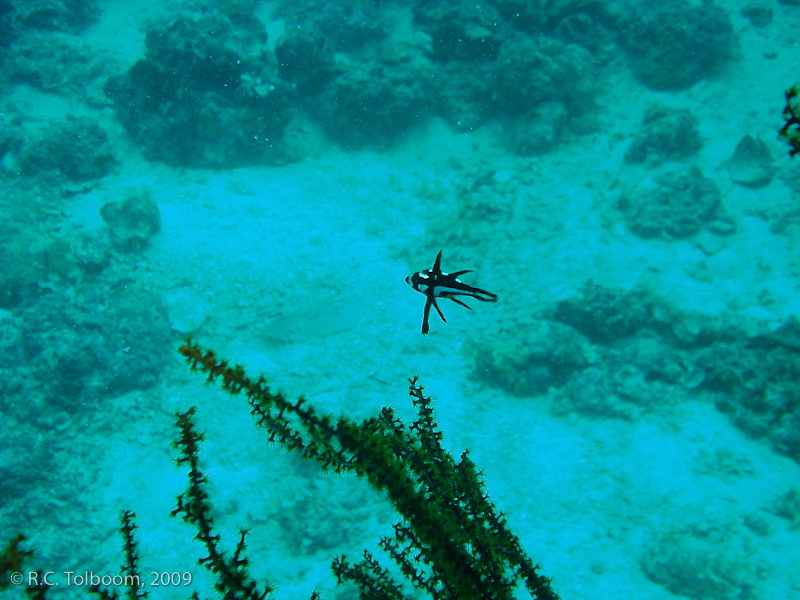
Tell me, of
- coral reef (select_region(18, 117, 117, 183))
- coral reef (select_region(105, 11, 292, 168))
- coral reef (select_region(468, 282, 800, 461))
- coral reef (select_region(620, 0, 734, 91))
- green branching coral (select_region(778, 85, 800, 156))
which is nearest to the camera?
green branching coral (select_region(778, 85, 800, 156))

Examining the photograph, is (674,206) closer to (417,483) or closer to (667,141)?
(667,141)

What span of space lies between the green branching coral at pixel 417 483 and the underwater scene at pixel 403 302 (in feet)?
0.05

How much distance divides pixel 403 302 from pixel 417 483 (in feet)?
18.8

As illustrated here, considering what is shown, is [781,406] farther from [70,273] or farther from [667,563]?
[70,273]

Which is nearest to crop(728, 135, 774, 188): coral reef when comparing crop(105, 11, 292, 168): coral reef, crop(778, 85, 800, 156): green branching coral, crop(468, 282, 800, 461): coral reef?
crop(468, 282, 800, 461): coral reef

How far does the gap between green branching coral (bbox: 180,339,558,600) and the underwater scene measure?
2 cm

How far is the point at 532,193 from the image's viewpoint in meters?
9.59

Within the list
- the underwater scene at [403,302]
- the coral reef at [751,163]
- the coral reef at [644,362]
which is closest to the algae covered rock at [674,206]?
the underwater scene at [403,302]

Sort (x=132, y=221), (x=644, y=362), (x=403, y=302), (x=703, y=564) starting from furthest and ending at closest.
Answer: (x=132, y=221), (x=403, y=302), (x=644, y=362), (x=703, y=564)

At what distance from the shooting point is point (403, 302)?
25.5ft

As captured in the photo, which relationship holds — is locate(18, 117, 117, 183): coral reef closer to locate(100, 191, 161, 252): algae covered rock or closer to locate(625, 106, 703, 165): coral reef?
locate(100, 191, 161, 252): algae covered rock

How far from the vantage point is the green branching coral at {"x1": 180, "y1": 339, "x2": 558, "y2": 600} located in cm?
156

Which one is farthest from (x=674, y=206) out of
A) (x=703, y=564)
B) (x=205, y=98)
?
(x=205, y=98)

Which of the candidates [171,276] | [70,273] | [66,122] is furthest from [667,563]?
[66,122]
